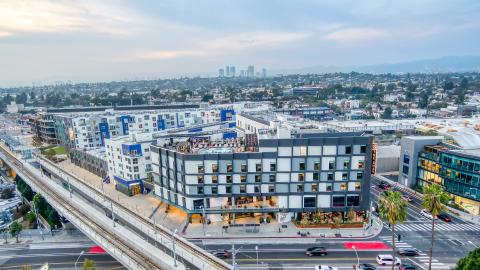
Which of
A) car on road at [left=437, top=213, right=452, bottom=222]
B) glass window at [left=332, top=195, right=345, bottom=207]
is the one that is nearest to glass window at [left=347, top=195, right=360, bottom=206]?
glass window at [left=332, top=195, right=345, bottom=207]

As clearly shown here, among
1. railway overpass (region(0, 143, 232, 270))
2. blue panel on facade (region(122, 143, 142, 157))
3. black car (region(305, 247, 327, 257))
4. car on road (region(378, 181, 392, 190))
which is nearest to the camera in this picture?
railway overpass (region(0, 143, 232, 270))

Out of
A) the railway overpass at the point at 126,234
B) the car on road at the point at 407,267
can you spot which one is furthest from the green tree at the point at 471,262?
the railway overpass at the point at 126,234

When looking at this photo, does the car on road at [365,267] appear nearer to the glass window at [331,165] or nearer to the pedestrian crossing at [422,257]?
the pedestrian crossing at [422,257]

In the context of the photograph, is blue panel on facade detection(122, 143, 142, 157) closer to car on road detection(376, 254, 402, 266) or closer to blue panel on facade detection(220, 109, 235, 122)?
blue panel on facade detection(220, 109, 235, 122)

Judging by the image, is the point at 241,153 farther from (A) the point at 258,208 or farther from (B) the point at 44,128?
(B) the point at 44,128

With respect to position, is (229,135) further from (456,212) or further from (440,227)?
(456,212)

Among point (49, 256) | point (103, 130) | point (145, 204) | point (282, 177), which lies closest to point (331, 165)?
point (282, 177)
